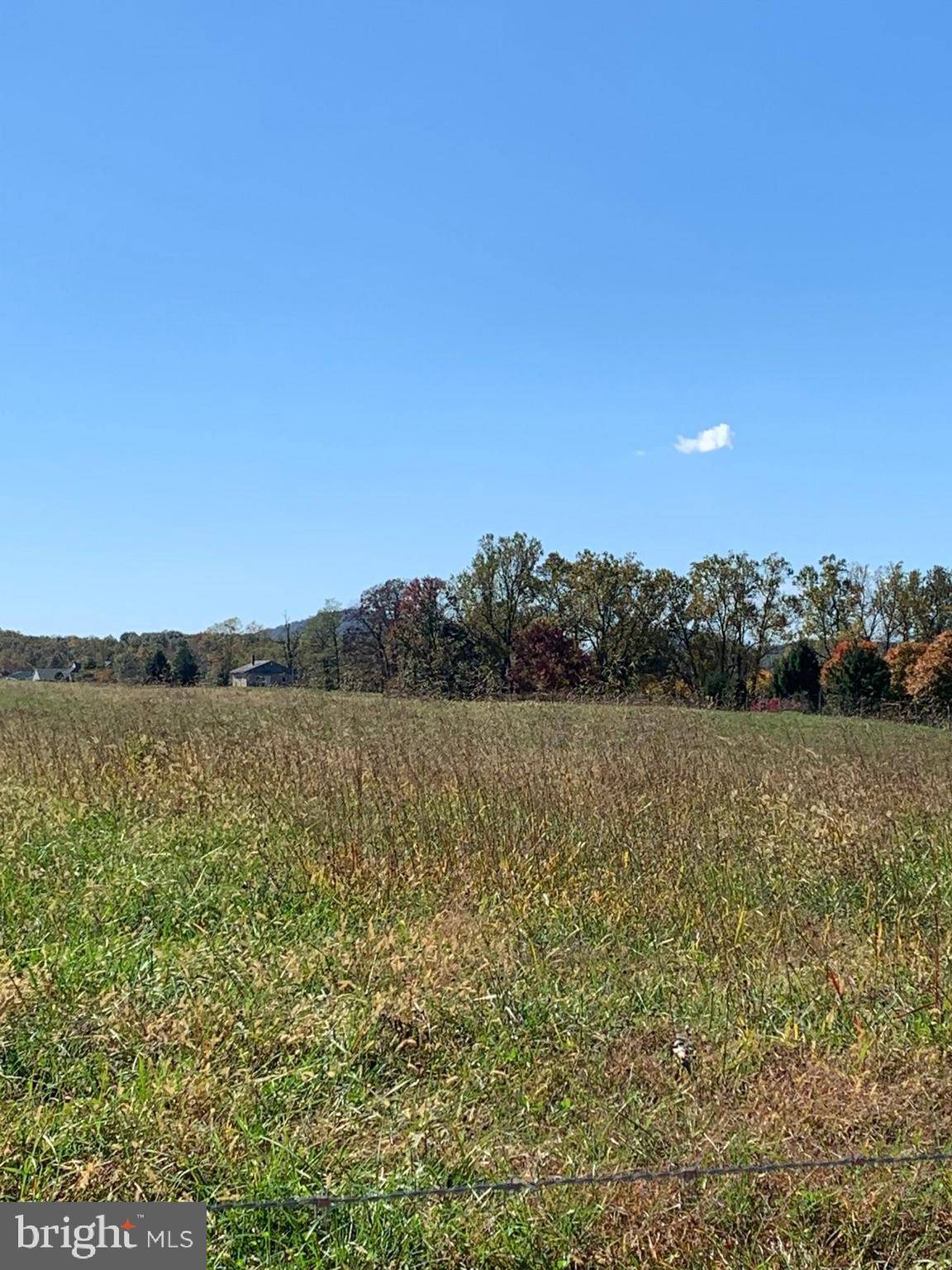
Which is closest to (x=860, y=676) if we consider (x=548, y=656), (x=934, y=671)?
(x=934, y=671)

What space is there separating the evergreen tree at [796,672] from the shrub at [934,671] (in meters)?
4.93

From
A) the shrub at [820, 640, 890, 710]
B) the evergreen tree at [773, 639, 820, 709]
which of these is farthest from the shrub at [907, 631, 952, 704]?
the evergreen tree at [773, 639, 820, 709]

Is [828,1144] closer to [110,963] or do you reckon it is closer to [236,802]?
[110,963]

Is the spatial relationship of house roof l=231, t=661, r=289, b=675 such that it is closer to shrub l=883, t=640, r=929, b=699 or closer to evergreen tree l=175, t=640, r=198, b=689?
evergreen tree l=175, t=640, r=198, b=689

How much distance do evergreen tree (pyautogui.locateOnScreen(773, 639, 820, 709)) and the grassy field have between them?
42183mm

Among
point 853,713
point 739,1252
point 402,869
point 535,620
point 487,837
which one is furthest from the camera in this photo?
point 535,620

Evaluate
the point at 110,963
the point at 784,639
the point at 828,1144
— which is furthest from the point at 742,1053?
the point at 784,639

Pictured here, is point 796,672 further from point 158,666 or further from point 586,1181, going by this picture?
point 586,1181

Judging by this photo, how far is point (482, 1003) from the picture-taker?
344 cm

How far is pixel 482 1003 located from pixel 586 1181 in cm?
118

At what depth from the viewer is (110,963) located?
12.2 ft

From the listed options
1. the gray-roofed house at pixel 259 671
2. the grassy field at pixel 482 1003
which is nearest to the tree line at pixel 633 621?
the gray-roofed house at pixel 259 671

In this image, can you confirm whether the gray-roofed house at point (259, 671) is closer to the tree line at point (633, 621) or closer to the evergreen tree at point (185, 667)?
the evergreen tree at point (185, 667)

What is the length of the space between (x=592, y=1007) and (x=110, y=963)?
6.96 ft
